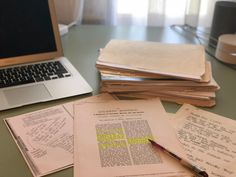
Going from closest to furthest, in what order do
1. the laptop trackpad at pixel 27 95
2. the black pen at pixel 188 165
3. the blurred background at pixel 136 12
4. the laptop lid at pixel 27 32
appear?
1. the black pen at pixel 188 165
2. the laptop trackpad at pixel 27 95
3. the laptop lid at pixel 27 32
4. the blurred background at pixel 136 12

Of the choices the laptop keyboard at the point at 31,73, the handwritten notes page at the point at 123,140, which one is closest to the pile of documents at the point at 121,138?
the handwritten notes page at the point at 123,140

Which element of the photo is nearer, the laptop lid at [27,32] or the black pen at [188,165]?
the black pen at [188,165]

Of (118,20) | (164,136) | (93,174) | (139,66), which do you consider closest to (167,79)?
(139,66)

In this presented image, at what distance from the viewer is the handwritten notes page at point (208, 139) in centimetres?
55

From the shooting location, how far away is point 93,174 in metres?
0.51

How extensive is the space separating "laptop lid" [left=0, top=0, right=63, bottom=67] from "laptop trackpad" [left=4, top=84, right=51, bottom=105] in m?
0.14

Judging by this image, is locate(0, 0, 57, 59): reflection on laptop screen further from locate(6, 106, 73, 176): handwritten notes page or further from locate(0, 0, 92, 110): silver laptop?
locate(6, 106, 73, 176): handwritten notes page

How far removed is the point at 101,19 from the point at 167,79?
2.18ft

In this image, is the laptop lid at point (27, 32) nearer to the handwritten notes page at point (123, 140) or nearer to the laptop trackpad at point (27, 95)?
the laptop trackpad at point (27, 95)

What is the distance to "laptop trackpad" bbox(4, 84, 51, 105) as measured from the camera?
0.71m

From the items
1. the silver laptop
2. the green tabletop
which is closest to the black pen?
the green tabletop

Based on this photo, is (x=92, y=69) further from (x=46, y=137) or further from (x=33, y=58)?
(x=46, y=137)

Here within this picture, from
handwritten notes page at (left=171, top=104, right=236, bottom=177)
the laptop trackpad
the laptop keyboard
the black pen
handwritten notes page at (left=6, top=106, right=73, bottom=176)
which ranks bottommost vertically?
handwritten notes page at (left=171, top=104, right=236, bottom=177)

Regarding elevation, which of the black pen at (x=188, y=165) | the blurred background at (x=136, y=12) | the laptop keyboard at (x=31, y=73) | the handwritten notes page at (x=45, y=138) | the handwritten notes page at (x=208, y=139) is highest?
the blurred background at (x=136, y=12)
